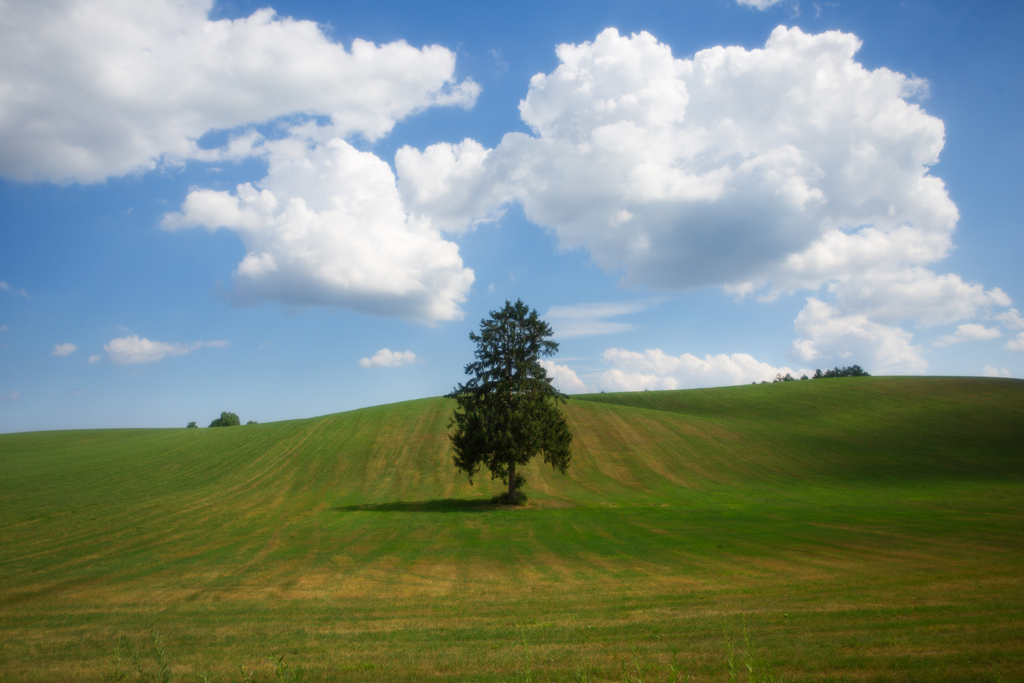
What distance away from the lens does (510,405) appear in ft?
132

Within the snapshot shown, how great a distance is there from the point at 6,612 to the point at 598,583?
1753 centimetres

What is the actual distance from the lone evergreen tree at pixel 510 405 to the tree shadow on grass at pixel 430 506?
2.43 meters

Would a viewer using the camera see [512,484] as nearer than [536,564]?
No

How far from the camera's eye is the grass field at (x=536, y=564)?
34.0ft

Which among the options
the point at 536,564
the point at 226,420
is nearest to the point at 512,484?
the point at 536,564

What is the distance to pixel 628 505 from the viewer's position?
130ft

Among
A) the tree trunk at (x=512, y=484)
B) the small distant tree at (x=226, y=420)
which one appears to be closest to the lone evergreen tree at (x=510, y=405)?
the tree trunk at (x=512, y=484)

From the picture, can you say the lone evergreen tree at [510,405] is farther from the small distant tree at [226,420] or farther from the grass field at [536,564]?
the small distant tree at [226,420]

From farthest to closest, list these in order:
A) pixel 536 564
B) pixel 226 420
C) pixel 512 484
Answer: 1. pixel 226 420
2. pixel 512 484
3. pixel 536 564

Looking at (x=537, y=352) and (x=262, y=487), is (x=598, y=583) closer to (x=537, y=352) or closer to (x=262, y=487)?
(x=537, y=352)

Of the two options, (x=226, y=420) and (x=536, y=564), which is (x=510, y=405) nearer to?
(x=536, y=564)

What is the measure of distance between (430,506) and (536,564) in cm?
2018

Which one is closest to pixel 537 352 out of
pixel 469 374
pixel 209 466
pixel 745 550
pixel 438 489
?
pixel 469 374

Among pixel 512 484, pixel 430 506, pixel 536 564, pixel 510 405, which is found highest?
pixel 510 405
